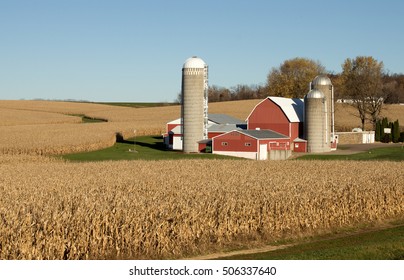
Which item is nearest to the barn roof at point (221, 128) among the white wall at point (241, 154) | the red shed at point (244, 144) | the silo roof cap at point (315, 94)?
the red shed at point (244, 144)

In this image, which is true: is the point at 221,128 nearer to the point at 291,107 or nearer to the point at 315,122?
the point at 291,107

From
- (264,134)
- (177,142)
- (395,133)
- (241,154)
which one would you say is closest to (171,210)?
(241,154)

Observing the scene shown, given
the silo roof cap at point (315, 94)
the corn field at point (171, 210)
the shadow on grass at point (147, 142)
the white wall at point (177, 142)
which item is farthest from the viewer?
the shadow on grass at point (147, 142)

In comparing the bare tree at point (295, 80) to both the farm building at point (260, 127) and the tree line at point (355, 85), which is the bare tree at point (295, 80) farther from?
the farm building at point (260, 127)

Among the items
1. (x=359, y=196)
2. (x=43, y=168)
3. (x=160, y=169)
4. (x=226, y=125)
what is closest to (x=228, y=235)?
(x=359, y=196)

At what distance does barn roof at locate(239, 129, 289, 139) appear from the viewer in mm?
74213

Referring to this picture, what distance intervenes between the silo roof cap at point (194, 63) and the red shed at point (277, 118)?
32.0 feet

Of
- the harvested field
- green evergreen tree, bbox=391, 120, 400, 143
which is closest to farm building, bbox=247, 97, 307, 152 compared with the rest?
the harvested field

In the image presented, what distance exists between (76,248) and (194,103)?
54.8 metres

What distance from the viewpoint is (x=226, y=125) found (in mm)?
84438

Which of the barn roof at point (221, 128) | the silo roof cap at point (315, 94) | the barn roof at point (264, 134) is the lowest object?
the barn roof at point (264, 134)

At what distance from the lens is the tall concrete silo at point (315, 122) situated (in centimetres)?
8000

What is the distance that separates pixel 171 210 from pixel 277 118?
2254 inches

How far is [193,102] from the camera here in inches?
3012
